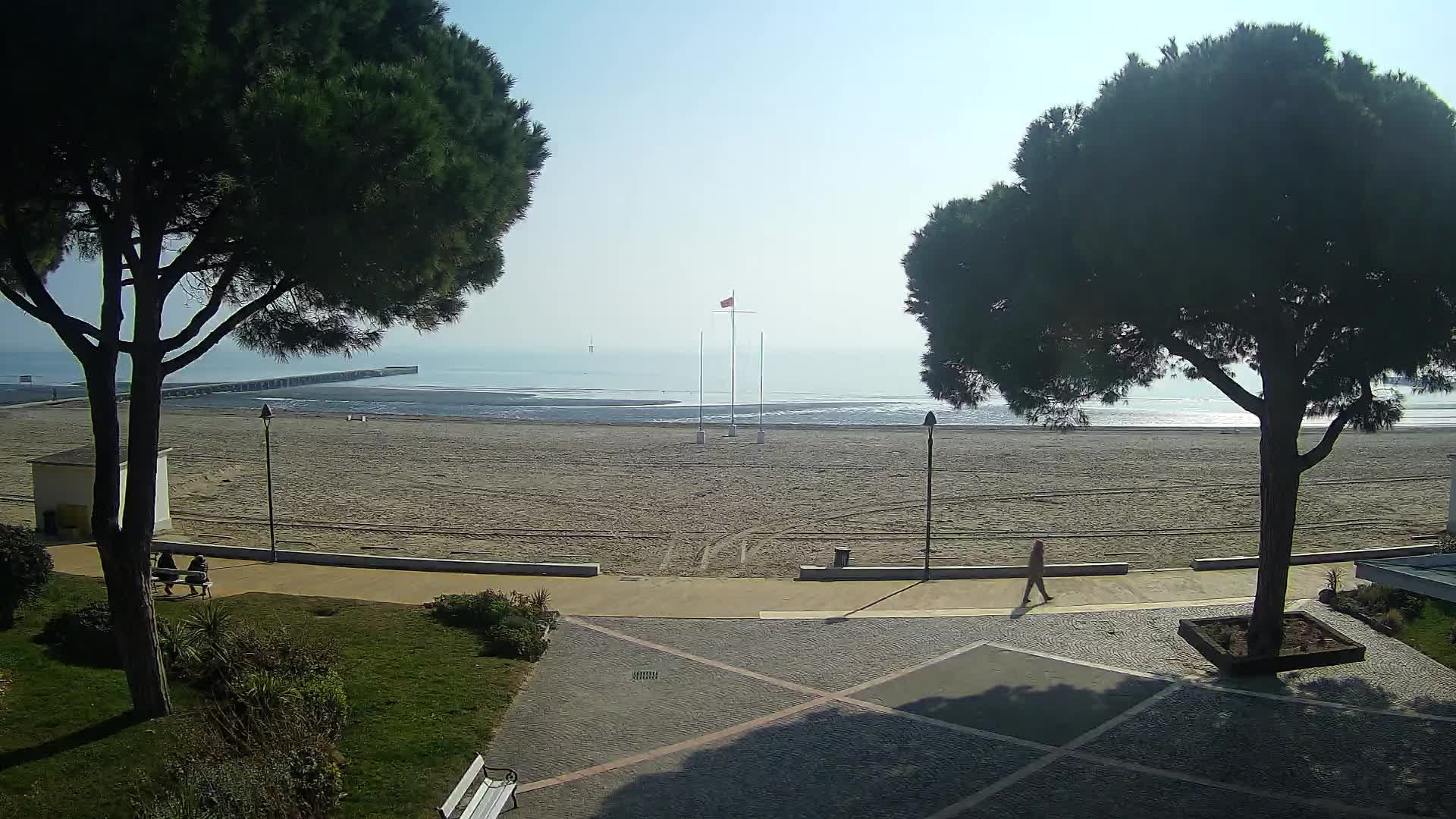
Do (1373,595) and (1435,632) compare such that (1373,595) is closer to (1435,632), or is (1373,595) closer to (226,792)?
(1435,632)

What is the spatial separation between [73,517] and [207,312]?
44.6 feet

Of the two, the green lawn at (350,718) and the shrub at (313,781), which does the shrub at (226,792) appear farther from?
the green lawn at (350,718)

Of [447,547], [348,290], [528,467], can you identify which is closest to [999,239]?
[348,290]

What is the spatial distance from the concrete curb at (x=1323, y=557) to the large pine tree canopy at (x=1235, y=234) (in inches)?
241

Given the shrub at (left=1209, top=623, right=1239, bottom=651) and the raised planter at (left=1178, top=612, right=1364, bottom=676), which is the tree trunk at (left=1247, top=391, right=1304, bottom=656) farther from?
the shrub at (left=1209, top=623, right=1239, bottom=651)

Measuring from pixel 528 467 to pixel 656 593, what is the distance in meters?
19.7

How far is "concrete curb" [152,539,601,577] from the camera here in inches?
671

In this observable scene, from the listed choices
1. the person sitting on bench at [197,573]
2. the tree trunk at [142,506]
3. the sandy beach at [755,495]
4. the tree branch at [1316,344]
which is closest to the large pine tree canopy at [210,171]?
the tree trunk at [142,506]

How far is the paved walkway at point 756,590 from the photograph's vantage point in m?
14.8

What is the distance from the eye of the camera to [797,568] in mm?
19156

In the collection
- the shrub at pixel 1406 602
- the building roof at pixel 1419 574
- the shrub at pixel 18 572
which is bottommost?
the shrub at pixel 1406 602

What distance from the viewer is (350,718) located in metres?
9.25

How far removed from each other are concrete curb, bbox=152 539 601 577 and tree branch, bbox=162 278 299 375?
28.1ft

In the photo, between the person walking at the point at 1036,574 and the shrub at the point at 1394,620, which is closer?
the shrub at the point at 1394,620
